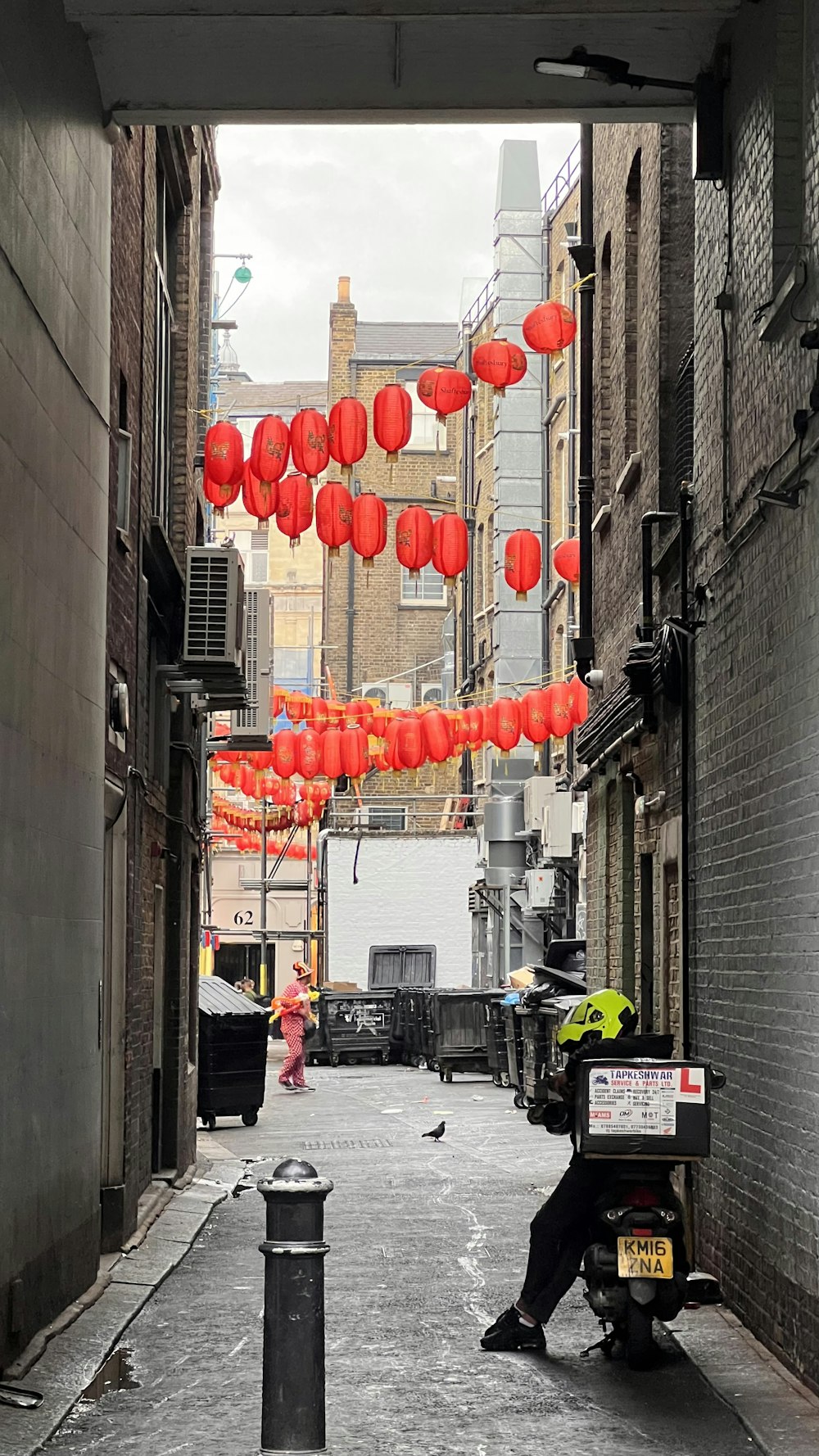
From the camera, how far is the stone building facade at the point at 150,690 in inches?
487

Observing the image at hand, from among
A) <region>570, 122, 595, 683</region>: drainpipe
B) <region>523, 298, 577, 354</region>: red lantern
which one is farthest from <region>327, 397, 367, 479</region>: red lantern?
<region>570, 122, 595, 683</region>: drainpipe

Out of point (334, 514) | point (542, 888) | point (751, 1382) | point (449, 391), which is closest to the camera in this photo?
point (751, 1382)

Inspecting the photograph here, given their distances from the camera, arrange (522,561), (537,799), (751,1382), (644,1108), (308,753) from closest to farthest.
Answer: (751,1382), (644,1108), (522,561), (308,753), (537,799)

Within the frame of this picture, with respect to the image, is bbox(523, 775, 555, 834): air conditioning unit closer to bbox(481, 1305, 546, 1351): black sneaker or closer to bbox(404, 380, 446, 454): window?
bbox(481, 1305, 546, 1351): black sneaker

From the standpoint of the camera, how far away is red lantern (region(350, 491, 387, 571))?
24.4 metres

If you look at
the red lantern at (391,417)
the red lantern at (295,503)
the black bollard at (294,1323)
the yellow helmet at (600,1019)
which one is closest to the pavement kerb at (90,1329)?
the black bollard at (294,1323)

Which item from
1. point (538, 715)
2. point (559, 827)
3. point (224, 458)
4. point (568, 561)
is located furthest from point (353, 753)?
point (224, 458)

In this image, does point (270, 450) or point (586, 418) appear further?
point (270, 450)

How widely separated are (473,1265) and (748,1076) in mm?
3378

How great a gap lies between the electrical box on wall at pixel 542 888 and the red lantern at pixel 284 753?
190 inches

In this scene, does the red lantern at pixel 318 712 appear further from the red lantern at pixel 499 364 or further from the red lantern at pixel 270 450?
the red lantern at pixel 499 364

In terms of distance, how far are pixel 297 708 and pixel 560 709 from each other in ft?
28.6

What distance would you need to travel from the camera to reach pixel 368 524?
24391 mm

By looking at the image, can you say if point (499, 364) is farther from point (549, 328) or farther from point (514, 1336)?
point (514, 1336)
